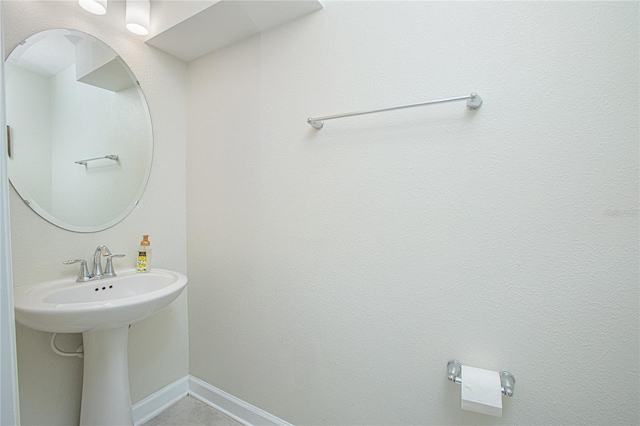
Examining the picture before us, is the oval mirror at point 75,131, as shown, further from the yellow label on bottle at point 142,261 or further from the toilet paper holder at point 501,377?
the toilet paper holder at point 501,377

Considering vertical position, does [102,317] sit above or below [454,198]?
below

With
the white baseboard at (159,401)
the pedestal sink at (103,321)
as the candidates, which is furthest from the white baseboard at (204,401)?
the pedestal sink at (103,321)

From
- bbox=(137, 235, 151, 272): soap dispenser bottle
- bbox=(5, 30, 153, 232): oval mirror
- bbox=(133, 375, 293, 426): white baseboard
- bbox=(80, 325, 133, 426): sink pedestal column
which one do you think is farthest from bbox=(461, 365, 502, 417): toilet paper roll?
bbox=(5, 30, 153, 232): oval mirror

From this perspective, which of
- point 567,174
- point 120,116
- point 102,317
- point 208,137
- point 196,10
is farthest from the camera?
point 208,137

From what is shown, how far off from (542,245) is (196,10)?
1627mm

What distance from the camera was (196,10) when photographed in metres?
1.25

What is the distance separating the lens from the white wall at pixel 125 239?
1120 mm

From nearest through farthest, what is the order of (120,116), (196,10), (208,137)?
(196,10)
(120,116)
(208,137)

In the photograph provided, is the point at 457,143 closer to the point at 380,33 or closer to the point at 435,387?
the point at 380,33

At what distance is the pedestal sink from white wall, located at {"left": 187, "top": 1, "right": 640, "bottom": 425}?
0.44m

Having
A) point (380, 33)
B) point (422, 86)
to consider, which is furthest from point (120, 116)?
point (422, 86)

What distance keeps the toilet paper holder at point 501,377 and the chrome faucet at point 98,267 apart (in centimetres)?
146

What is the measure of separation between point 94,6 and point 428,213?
1.64 metres

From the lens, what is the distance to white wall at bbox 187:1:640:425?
805 millimetres
